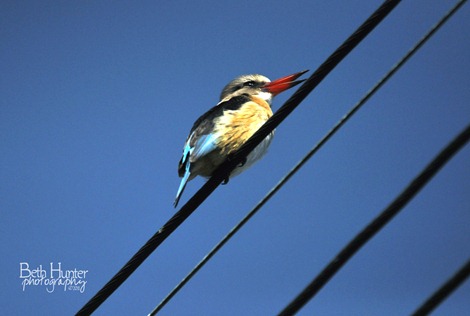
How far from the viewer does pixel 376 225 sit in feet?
7.64

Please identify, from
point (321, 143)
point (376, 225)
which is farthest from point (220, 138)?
point (376, 225)

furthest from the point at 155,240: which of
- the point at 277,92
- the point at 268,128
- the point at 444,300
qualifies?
the point at 277,92

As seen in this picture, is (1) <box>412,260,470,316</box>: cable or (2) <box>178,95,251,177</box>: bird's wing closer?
(1) <box>412,260,470,316</box>: cable

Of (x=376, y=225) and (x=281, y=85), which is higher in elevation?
(x=281, y=85)

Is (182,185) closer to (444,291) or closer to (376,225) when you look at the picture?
(376,225)

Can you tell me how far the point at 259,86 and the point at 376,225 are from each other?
4.71 m

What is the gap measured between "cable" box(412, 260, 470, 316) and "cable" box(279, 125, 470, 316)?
1.15 feet

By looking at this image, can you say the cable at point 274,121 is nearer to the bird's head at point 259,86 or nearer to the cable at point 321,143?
the cable at point 321,143

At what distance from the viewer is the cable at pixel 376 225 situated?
7.39 feet

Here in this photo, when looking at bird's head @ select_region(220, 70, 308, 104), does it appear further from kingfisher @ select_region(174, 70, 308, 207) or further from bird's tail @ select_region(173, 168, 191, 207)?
bird's tail @ select_region(173, 168, 191, 207)

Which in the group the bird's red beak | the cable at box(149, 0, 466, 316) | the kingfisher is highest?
the bird's red beak

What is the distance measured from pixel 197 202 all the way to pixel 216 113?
1892mm

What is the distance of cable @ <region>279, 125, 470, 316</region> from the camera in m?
2.25

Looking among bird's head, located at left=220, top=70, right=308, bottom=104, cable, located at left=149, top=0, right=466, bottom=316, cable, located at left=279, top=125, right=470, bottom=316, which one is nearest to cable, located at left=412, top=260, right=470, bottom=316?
cable, located at left=279, top=125, right=470, bottom=316
